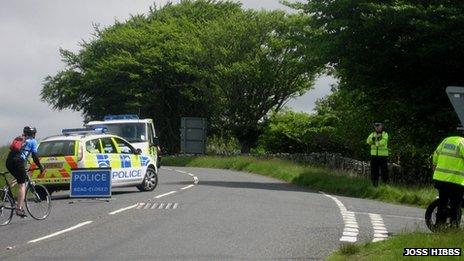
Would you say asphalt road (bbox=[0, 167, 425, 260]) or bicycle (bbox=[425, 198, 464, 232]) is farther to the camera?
bicycle (bbox=[425, 198, 464, 232])

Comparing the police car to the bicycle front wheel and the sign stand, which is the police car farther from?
the bicycle front wheel

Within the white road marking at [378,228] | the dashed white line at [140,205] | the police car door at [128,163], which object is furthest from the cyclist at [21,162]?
the white road marking at [378,228]

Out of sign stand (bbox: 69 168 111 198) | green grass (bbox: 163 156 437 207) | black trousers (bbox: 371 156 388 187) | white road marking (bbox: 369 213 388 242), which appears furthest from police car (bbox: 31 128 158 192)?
white road marking (bbox: 369 213 388 242)

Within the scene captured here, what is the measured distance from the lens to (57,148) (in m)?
18.9

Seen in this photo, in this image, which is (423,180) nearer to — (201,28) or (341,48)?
(341,48)

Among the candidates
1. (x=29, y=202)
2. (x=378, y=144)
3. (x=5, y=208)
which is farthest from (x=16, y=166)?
(x=378, y=144)

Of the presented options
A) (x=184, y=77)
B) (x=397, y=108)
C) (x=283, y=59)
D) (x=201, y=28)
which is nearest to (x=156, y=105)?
(x=184, y=77)

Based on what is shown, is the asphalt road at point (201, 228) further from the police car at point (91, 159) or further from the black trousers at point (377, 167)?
the black trousers at point (377, 167)

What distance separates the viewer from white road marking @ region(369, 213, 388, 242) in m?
11.0

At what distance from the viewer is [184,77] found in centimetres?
6194

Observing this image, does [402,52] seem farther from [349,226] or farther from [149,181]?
[349,226]

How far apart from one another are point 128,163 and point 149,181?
1242 millimetres

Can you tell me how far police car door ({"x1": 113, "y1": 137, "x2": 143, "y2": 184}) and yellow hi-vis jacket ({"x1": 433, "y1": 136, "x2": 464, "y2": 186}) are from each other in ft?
36.2

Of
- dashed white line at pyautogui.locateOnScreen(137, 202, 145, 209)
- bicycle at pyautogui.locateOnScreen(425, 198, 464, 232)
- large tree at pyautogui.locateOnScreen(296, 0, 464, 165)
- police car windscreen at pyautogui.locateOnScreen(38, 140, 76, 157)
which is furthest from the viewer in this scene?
large tree at pyautogui.locateOnScreen(296, 0, 464, 165)
